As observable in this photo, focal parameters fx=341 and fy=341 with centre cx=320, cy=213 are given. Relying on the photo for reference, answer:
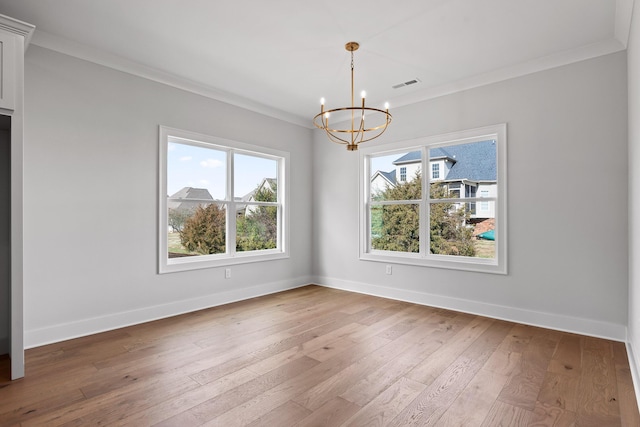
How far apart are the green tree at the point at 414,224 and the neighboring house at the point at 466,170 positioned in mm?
116

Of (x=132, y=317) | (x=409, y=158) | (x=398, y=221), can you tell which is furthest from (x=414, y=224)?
(x=132, y=317)

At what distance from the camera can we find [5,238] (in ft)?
9.07

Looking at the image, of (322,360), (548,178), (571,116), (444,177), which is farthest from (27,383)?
(571,116)

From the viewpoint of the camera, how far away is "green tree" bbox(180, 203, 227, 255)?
162 inches

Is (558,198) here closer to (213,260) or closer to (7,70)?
(213,260)

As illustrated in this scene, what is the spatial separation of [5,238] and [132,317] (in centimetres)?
131

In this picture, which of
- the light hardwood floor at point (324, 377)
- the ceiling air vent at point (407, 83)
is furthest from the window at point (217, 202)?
the ceiling air vent at point (407, 83)

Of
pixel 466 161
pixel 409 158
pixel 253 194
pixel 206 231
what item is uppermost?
pixel 409 158

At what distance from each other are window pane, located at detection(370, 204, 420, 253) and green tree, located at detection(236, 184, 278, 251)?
1489 mm

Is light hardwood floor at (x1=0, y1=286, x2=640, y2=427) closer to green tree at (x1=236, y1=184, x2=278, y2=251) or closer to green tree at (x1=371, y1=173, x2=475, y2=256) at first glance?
green tree at (x1=371, y1=173, x2=475, y2=256)

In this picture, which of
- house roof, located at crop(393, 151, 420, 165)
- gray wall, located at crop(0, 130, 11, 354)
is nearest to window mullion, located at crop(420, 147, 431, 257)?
house roof, located at crop(393, 151, 420, 165)

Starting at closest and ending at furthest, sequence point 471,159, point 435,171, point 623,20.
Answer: point 623,20, point 471,159, point 435,171

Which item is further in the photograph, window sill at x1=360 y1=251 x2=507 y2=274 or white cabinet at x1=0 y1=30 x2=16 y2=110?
window sill at x1=360 y1=251 x2=507 y2=274

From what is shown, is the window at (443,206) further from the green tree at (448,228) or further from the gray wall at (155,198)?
the gray wall at (155,198)
